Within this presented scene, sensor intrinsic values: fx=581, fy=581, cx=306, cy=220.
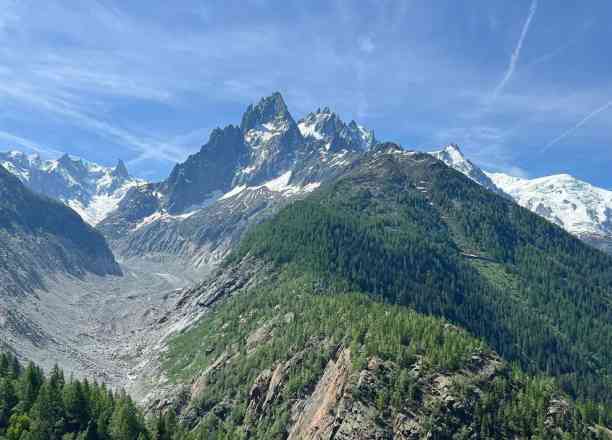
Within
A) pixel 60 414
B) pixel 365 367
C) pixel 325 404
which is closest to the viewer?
pixel 60 414

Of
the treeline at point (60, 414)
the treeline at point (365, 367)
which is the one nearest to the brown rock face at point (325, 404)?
the treeline at point (365, 367)

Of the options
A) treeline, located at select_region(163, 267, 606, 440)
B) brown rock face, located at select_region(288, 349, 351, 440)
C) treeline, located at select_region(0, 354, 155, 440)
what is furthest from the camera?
brown rock face, located at select_region(288, 349, 351, 440)

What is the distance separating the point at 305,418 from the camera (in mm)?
117562

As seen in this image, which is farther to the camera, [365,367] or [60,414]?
[365,367]

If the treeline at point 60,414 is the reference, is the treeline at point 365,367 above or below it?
above

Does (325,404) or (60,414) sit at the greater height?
(325,404)

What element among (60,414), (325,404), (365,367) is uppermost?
(365,367)

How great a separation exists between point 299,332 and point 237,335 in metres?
43.3

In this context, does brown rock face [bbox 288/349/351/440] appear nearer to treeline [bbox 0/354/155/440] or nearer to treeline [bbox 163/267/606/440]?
treeline [bbox 163/267/606/440]

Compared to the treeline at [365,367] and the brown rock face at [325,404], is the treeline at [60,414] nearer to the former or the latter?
the treeline at [365,367]

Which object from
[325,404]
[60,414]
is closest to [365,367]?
[325,404]

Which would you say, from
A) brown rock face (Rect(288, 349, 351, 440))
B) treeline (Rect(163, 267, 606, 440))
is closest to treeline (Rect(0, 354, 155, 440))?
treeline (Rect(163, 267, 606, 440))

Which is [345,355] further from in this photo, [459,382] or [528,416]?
[528,416]

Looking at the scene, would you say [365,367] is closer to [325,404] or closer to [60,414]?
[325,404]
